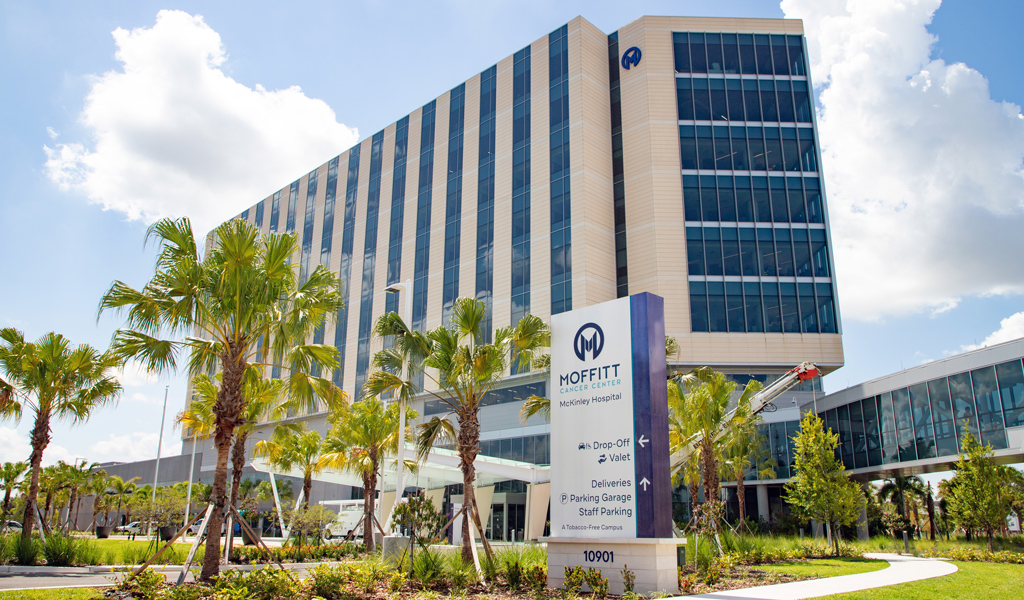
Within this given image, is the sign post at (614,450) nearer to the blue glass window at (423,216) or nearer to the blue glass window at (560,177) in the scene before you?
the blue glass window at (560,177)

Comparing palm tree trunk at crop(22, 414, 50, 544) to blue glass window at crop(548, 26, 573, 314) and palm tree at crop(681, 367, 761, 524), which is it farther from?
blue glass window at crop(548, 26, 573, 314)

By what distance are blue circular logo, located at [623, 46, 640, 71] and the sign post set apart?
38.2 metres

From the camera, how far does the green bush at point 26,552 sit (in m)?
20.1

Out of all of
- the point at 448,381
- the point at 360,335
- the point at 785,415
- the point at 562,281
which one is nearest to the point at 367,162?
the point at 360,335

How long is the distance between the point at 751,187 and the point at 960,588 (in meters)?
34.8

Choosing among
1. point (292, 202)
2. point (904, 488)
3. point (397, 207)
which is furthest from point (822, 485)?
Result: point (292, 202)

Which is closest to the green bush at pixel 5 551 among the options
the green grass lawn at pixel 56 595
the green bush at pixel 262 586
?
the green grass lawn at pixel 56 595

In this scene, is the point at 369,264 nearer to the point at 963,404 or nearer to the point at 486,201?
the point at 486,201

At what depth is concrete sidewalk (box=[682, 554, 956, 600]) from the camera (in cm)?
1355

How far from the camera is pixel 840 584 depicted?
16094 millimetres

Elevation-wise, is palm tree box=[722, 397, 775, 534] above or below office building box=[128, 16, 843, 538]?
below

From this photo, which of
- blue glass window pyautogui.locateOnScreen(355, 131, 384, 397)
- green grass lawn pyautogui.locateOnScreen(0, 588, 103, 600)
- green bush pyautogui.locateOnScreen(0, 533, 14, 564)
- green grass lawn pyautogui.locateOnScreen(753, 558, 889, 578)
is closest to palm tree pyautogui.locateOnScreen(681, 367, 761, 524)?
green grass lawn pyautogui.locateOnScreen(753, 558, 889, 578)

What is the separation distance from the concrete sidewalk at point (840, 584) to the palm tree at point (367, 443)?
1787 cm

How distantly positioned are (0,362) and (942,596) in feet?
86.8
